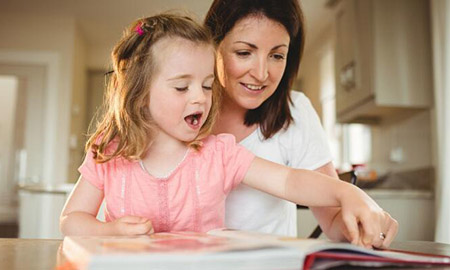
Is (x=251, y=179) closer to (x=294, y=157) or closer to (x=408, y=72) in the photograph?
(x=294, y=157)

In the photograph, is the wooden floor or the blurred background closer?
the blurred background

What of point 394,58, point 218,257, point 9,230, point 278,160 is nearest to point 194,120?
point 278,160

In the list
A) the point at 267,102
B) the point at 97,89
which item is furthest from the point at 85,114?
the point at 267,102

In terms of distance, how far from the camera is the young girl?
101 cm

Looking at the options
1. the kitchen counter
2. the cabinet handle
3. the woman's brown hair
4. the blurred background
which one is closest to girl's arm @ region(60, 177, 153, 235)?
the woman's brown hair

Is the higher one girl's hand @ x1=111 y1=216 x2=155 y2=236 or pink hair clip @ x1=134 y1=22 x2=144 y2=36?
pink hair clip @ x1=134 y1=22 x2=144 y2=36

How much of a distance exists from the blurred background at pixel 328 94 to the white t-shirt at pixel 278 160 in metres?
1.35

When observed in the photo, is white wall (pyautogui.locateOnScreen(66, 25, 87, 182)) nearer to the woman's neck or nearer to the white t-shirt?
the woman's neck

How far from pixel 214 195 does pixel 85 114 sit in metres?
5.98

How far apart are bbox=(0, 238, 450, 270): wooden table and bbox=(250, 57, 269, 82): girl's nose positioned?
1.57 feet

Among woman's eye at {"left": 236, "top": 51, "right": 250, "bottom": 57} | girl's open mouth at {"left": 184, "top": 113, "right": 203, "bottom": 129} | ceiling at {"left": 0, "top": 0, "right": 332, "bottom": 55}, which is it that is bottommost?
girl's open mouth at {"left": 184, "top": 113, "right": 203, "bottom": 129}

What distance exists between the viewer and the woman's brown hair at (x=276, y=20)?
125cm

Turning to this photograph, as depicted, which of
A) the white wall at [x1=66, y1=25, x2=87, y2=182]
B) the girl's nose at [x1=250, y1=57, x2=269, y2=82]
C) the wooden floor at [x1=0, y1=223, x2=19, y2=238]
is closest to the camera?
the girl's nose at [x1=250, y1=57, x2=269, y2=82]

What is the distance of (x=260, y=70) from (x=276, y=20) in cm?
14
